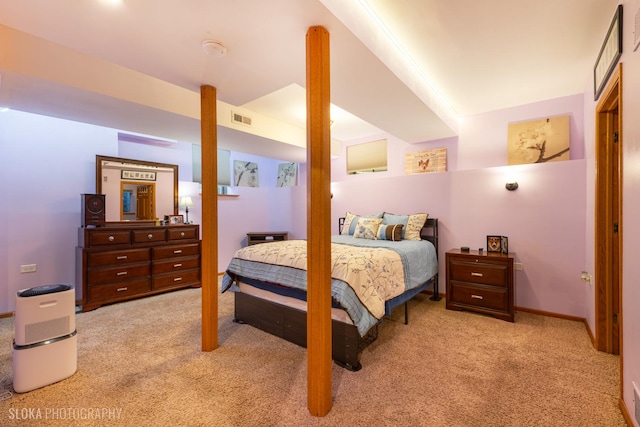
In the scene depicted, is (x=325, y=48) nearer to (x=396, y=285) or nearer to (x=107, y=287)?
(x=396, y=285)

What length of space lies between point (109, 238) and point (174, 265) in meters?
0.93

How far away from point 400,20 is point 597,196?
2298mm

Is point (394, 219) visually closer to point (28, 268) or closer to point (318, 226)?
point (318, 226)

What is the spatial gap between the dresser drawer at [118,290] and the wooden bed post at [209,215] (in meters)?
2.07

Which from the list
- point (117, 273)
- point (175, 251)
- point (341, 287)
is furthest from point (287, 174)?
point (341, 287)

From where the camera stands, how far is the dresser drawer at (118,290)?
3.49m

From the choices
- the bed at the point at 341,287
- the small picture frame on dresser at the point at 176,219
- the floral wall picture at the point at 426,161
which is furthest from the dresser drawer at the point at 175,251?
the floral wall picture at the point at 426,161

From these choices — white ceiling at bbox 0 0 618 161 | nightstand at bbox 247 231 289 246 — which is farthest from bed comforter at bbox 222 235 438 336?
nightstand at bbox 247 231 289 246

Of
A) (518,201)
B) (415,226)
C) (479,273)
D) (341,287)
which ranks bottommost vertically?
(479,273)

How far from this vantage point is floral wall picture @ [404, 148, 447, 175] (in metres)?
4.27

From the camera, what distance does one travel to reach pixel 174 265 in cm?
422

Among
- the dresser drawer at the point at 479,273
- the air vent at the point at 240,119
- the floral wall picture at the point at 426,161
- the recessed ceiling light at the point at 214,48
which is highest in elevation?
the air vent at the point at 240,119

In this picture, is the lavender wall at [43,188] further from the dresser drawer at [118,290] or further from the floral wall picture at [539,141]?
the floral wall picture at [539,141]

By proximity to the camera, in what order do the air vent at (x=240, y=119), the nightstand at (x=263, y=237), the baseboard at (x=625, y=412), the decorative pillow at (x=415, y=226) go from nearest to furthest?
the baseboard at (x=625, y=412) → the air vent at (x=240, y=119) → the decorative pillow at (x=415, y=226) → the nightstand at (x=263, y=237)
